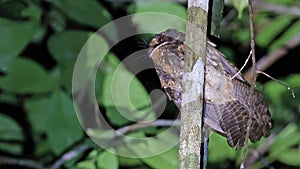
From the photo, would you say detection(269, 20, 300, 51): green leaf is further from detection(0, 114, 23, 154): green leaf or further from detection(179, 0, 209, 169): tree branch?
detection(179, 0, 209, 169): tree branch

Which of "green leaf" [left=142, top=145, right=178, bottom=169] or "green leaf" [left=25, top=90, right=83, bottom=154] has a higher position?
"green leaf" [left=142, top=145, right=178, bottom=169]

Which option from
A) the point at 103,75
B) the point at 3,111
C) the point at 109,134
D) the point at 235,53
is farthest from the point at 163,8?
the point at 3,111

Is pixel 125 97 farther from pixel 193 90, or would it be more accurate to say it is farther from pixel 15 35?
pixel 193 90

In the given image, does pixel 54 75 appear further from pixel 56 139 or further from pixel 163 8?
pixel 163 8

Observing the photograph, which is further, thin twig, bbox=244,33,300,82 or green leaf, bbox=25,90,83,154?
thin twig, bbox=244,33,300,82

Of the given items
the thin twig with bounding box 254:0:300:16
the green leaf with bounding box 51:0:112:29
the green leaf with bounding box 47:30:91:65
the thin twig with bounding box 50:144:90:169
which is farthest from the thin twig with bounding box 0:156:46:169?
the thin twig with bounding box 254:0:300:16

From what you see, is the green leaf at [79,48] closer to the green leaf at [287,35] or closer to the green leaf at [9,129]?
the green leaf at [9,129]
